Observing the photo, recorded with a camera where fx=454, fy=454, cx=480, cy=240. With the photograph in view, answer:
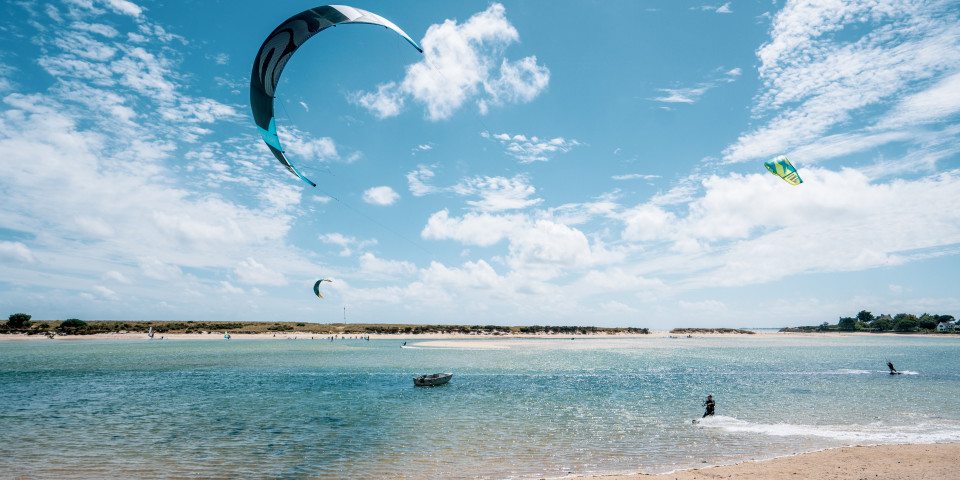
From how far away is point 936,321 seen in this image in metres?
154

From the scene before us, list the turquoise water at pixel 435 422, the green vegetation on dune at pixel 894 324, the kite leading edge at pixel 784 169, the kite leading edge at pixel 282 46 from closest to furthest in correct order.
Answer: the kite leading edge at pixel 282 46
the turquoise water at pixel 435 422
the kite leading edge at pixel 784 169
the green vegetation on dune at pixel 894 324

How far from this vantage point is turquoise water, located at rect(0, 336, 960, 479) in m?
13.1

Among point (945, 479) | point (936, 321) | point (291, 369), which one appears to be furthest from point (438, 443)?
point (936, 321)

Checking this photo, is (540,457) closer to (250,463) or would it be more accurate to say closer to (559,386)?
(250,463)

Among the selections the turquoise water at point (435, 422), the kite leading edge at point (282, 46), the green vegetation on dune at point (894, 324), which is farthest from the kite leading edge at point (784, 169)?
the green vegetation on dune at point (894, 324)


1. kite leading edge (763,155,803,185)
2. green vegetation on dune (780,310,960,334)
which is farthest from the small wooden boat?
green vegetation on dune (780,310,960,334)

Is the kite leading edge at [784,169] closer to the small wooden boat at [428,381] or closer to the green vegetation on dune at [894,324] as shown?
the small wooden boat at [428,381]

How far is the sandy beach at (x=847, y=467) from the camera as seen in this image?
11.2m

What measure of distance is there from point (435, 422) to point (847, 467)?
44.2 ft

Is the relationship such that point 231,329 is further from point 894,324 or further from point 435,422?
point 894,324

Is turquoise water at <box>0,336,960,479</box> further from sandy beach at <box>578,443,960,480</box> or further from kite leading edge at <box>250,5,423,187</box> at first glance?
kite leading edge at <box>250,5,423,187</box>

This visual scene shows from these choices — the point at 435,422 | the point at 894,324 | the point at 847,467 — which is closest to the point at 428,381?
the point at 435,422

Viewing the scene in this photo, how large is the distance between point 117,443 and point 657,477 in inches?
674

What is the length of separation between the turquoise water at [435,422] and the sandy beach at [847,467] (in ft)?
3.14
